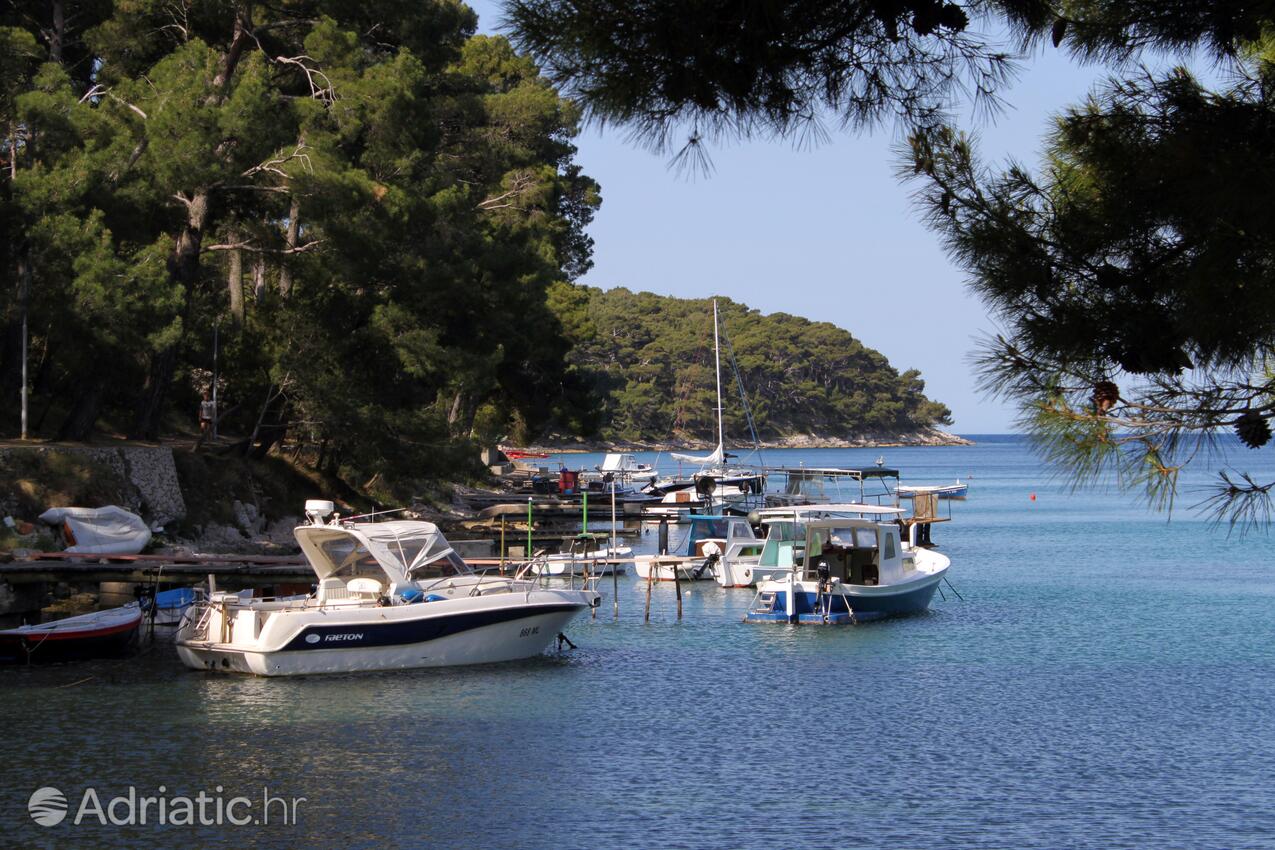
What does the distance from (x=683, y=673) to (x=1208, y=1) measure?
A: 17.3 m

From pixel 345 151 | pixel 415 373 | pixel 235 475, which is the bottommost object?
pixel 235 475

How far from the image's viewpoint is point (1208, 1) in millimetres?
8070

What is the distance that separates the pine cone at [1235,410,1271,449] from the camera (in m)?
7.05

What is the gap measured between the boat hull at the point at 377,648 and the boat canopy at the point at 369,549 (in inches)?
41.7

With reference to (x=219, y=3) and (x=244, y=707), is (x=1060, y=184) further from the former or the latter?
(x=219, y=3)

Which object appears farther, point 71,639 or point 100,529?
point 100,529

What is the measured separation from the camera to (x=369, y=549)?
23.2 metres

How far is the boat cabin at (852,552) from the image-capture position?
30.4 m

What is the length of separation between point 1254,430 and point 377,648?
57.9ft

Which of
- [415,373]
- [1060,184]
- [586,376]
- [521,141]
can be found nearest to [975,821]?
[1060,184]

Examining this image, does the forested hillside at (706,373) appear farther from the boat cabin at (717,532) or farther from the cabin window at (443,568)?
the cabin window at (443,568)

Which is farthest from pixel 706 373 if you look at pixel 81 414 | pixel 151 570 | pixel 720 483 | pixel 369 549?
pixel 369 549

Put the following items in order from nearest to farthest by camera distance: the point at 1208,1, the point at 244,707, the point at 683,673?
the point at 1208,1, the point at 244,707, the point at 683,673

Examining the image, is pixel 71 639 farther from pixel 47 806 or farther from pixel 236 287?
pixel 236 287
